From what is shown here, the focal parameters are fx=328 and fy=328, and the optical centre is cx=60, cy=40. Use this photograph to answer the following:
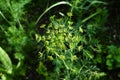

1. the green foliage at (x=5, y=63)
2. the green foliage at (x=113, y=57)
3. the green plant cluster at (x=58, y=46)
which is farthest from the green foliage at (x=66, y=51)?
the green foliage at (x=5, y=63)

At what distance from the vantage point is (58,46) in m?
2.65

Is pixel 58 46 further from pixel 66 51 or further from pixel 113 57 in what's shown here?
pixel 113 57

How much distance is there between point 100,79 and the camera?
3.06 metres

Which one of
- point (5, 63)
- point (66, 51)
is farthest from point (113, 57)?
point (5, 63)

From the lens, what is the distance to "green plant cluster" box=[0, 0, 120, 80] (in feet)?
8.85

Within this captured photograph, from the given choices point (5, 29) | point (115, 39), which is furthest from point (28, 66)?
point (115, 39)

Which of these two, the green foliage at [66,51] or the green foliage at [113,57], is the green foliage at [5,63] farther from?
the green foliage at [113,57]

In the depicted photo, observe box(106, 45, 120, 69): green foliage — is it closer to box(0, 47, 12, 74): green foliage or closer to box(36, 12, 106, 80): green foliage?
box(36, 12, 106, 80): green foliage

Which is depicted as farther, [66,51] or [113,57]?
[113,57]

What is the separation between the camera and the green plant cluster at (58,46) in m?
2.70

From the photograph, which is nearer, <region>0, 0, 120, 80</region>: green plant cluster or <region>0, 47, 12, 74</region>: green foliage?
<region>0, 0, 120, 80</region>: green plant cluster

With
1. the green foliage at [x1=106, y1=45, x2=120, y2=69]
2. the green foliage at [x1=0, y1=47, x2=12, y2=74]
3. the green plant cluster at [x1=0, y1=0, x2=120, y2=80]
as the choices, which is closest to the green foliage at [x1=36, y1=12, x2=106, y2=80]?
the green plant cluster at [x1=0, y1=0, x2=120, y2=80]

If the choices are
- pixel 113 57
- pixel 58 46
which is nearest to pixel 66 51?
pixel 58 46

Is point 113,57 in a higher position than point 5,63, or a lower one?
lower
